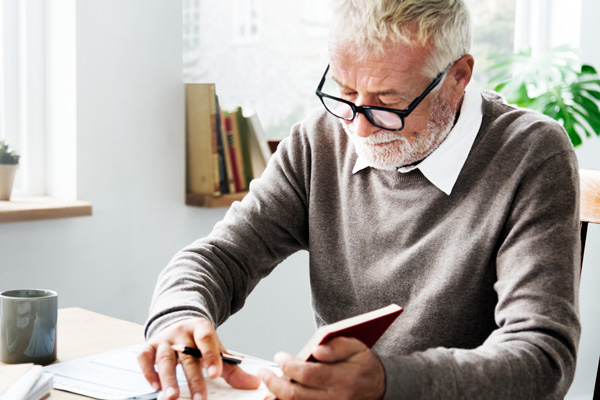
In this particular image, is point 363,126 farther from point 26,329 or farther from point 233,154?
point 233,154

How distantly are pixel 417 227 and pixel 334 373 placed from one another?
51 cm

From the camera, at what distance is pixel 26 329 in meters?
1.17

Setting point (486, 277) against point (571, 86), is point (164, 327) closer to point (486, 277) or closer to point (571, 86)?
point (486, 277)

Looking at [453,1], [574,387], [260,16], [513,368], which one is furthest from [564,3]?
[513,368]

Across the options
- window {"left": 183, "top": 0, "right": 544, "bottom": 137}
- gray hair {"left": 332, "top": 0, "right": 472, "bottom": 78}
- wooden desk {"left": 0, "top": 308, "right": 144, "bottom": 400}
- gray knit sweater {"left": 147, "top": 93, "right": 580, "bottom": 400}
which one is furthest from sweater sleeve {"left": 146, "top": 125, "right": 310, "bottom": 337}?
window {"left": 183, "top": 0, "right": 544, "bottom": 137}

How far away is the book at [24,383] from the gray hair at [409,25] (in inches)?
27.9

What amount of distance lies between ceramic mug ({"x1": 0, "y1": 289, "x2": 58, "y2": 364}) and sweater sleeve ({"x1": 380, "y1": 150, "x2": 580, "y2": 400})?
56 centimetres

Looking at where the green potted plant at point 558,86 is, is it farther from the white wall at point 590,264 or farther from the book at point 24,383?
the book at point 24,383

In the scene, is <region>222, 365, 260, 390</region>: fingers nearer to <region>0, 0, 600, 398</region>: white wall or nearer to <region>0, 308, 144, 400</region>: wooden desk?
<region>0, 308, 144, 400</region>: wooden desk

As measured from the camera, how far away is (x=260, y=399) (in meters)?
1.03

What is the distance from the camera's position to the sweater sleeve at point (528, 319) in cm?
94

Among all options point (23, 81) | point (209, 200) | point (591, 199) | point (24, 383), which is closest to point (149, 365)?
point (24, 383)

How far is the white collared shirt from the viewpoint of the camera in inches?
51.4

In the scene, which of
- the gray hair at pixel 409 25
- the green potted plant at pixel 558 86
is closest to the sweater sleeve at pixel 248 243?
the gray hair at pixel 409 25
